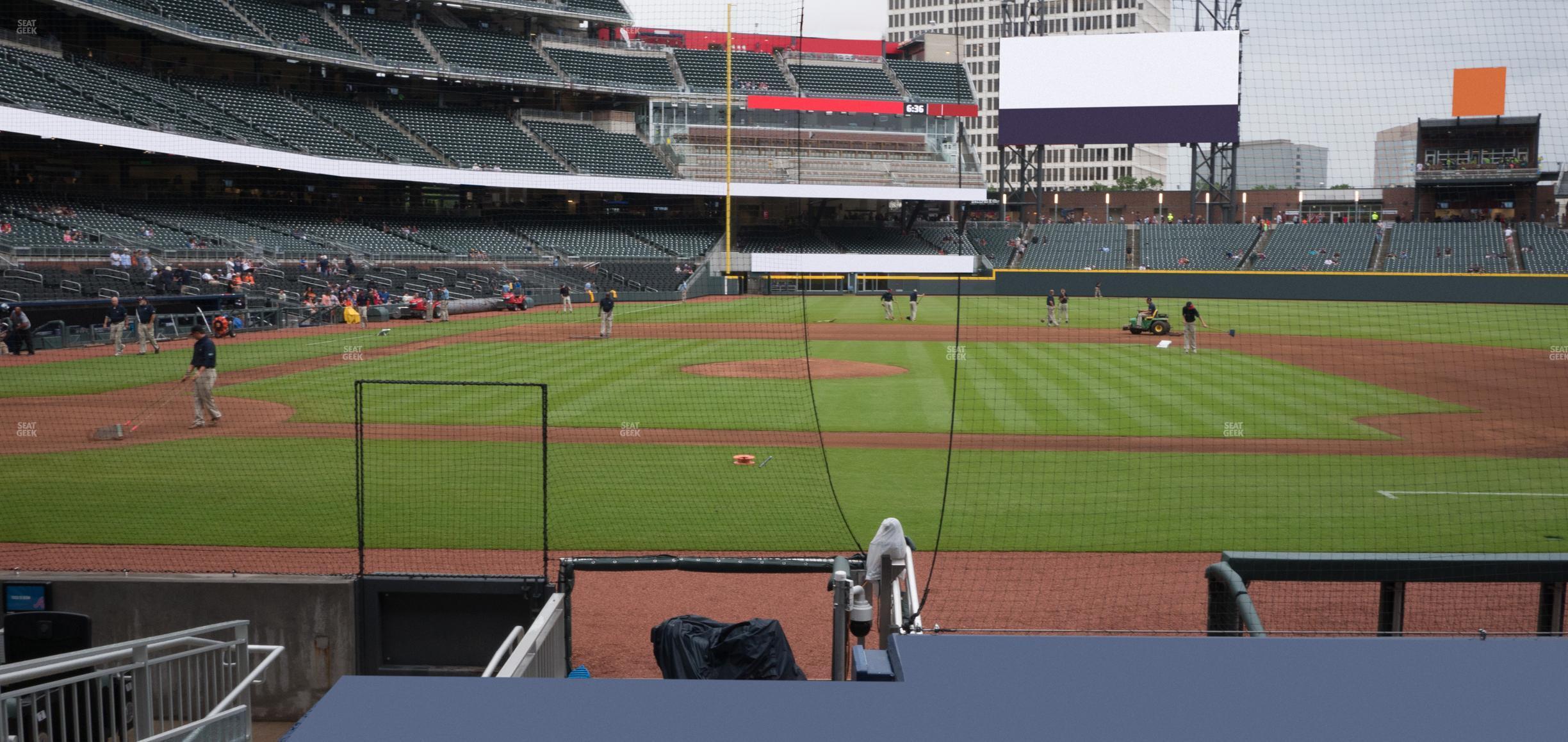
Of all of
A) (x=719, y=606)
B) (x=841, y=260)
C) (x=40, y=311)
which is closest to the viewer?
(x=719, y=606)

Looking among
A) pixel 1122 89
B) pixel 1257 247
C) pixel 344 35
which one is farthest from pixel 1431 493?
pixel 344 35

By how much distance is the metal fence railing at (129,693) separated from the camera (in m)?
5.61

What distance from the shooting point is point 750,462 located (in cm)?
1535

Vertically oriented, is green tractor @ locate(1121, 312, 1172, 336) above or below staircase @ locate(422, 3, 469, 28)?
below

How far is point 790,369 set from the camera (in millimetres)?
25844

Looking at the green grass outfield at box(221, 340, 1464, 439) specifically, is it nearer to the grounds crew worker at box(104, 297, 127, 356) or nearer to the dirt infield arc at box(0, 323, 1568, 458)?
the dirt infield arc at box(0, 323, 1568, 458)

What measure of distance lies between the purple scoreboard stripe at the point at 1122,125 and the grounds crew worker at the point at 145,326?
4667cm

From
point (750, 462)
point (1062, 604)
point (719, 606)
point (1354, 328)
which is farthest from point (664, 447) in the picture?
point (1354, 328)

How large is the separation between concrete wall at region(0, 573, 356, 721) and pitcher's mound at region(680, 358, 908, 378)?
1626 cm

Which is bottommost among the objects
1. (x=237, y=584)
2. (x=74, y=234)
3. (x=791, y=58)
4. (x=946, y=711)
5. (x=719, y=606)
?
(x=719, y=606)

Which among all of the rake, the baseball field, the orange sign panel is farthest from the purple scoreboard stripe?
the rake

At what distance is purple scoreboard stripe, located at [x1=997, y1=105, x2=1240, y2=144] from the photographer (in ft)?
190

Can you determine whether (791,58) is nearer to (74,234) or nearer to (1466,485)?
(74,234)

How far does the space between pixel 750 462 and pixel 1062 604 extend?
21.5ft
